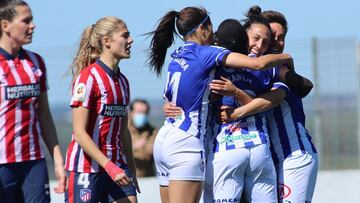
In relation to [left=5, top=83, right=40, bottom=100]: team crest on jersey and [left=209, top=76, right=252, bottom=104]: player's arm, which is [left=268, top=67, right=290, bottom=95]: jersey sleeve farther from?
[left=5, top=83, right=40, bottom=100]: team crest on jersey

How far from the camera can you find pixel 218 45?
737cm

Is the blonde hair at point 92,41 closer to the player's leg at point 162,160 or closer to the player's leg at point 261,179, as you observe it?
the player's leg at point 162,160

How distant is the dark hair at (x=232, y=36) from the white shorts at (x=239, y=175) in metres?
0.68

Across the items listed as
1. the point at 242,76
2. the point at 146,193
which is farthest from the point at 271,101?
the point at 146,193

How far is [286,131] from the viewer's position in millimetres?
7539

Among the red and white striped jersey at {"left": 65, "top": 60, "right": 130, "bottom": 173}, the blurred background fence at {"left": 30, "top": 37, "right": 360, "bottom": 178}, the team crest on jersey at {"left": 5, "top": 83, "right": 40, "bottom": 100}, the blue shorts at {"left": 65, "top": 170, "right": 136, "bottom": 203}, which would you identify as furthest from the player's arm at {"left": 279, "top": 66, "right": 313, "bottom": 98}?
the blurred background fence at {"left": 30, "top": 37, "right": 360, "bottom": 178}

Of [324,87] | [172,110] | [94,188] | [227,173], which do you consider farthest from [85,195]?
[324,87]

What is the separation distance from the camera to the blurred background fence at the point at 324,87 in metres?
13.8

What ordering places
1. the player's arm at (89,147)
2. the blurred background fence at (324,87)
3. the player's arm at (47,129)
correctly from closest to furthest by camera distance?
the player's arm at (47,129) < the player's arm at (89,147) < the blurred background fence at (324,87)

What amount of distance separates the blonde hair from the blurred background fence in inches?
221

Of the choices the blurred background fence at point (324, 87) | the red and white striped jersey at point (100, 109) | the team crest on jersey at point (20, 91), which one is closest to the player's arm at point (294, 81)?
the red and white striped jersey at point (100, 109)

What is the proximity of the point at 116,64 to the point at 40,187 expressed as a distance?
1.19 meters

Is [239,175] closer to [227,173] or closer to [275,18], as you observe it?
[227,173]

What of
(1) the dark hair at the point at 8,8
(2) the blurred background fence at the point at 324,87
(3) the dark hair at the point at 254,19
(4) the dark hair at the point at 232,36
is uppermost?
(1) the dark hair at the point at 8,8
